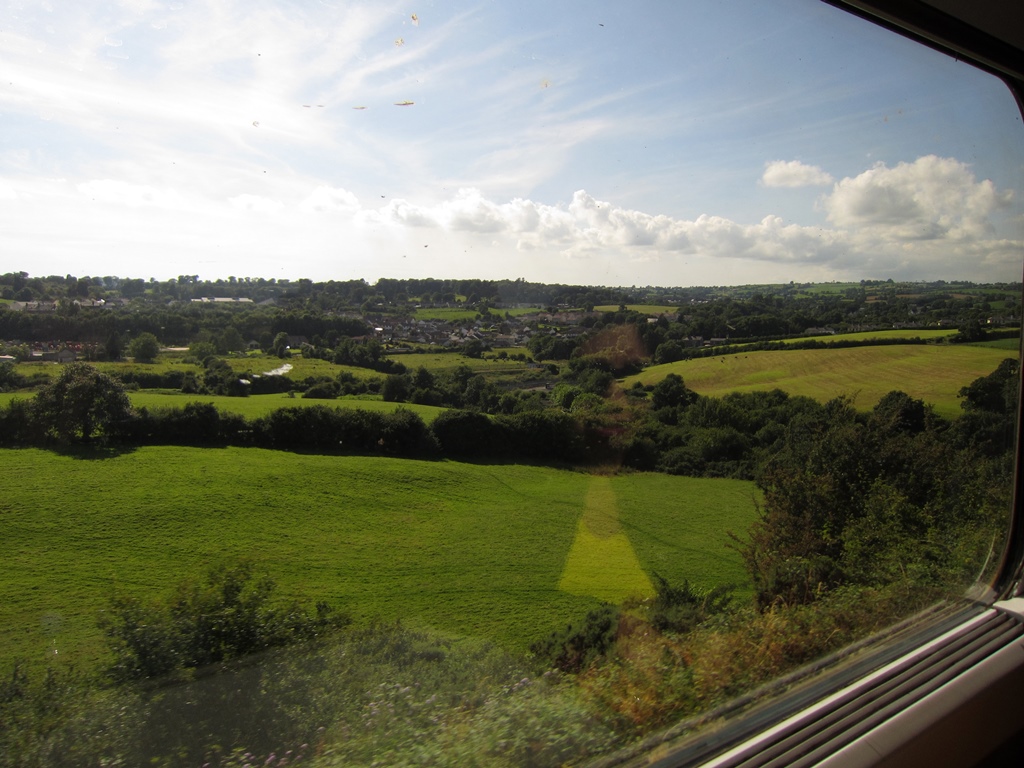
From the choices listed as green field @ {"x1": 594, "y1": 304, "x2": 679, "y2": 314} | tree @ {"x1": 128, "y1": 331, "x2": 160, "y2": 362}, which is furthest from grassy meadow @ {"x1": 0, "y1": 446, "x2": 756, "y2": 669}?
green field @ {"x1": 594, "y1": 304, "x2": 679, "y2": 314}

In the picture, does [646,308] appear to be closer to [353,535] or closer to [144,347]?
[353,535]

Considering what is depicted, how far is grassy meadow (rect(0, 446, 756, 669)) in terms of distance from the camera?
46.9 inches

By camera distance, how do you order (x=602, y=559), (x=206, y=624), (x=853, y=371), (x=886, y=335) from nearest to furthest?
(x=206, y=624) < (x=602, y=559) < (x=853, y=371) < (x=886, y=335)

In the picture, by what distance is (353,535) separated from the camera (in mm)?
1676

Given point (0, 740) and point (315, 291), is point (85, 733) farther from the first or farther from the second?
point (315, 291)

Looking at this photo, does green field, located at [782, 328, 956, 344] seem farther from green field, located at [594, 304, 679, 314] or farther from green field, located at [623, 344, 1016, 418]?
green field, located at [594, 304, 679, 314]

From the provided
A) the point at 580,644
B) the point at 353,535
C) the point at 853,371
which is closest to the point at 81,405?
the point at 353,535

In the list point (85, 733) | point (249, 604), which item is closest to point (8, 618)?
point (85, 733)

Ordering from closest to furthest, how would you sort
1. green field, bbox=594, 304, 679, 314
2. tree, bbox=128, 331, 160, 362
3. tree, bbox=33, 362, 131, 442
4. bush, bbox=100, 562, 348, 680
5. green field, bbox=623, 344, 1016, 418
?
bush, bbox=100, 562, 348, 680 < tree, bbox=33, 362, 131, 442 < tree, bbox=128, 331, 160, 362 < green field, bbox=594, 304, 679, 314 < green field, bbox=623, 344, 1016, 418

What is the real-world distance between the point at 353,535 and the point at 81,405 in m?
0.69

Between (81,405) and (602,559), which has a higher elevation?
(81,405)

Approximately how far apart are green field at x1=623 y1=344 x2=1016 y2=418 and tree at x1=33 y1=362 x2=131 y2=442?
1768mm

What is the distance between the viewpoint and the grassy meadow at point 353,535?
119 cm

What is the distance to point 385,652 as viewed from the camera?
1.44 metres
